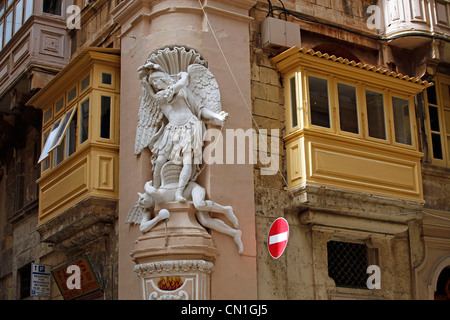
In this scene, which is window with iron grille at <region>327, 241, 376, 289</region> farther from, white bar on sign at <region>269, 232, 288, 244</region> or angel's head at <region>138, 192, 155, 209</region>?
angel's head at <region>138, 192, 155, 209</region>

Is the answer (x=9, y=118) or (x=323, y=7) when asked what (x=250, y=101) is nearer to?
(x=323, y=7)

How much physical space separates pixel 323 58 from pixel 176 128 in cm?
306

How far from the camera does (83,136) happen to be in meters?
16.0

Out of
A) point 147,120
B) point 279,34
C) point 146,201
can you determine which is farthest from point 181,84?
point 279,34

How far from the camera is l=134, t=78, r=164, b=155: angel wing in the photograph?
1464cm

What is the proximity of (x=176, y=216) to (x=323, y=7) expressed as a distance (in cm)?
576

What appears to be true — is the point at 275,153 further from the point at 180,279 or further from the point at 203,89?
the point at 180,279

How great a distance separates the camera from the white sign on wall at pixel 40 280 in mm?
17219

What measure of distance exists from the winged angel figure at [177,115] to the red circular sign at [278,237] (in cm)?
163

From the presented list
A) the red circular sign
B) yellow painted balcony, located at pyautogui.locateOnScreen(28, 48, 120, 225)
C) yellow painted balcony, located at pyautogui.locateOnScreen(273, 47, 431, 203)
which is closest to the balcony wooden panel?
yellow painted balcony, located at pyautogui.locateOnScreen(273, 47, 431, 203)

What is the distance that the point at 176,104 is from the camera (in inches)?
568

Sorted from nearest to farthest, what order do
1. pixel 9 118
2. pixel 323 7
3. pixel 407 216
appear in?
1. pixel 407 216
2. pixel 323 7
3. pixel 9 118

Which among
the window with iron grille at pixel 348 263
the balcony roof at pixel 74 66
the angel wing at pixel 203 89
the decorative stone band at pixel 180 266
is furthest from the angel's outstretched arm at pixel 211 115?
the window with iron grille at pixel 348 263
